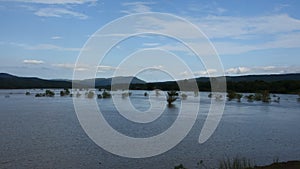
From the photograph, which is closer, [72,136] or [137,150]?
[137,150]

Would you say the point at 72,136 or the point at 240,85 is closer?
the point at 72,136

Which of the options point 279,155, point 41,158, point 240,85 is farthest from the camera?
point 240,85

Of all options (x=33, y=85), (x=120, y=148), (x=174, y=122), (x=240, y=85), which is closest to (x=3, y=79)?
(x=33, y=85)

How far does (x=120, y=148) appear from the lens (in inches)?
575

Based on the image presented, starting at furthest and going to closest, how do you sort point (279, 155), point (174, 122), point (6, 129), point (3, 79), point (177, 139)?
point (3, 79) < point (174, 122) < point (6, 129) < point (177, 139) < point (279, 155)

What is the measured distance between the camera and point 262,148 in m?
15.1

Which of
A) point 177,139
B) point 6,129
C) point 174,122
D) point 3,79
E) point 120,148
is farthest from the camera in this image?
point 3,79

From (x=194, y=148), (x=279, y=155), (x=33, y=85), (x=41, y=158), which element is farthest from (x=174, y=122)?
(x=33, y=85)

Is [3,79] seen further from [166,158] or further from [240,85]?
[166,158]

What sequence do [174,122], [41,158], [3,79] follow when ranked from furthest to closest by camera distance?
1. [3,79]
2. [174,122]
3. [41,158]

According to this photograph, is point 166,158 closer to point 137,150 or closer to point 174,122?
point 137,150

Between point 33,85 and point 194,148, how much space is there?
13390 cm

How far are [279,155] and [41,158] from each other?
819 cm

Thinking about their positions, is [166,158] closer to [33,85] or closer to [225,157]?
[225,157]
